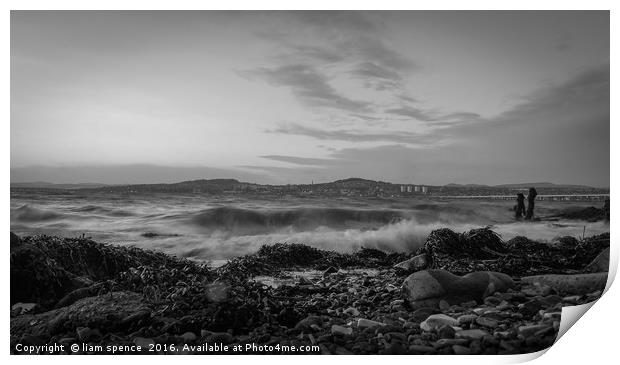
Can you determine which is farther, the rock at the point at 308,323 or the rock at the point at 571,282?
the rock at the point at 571,282

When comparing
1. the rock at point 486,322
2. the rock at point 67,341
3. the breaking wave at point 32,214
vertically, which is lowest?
the rock at point 67,341

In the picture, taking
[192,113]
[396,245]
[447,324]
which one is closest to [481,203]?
[396,245]

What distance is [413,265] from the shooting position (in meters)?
4.33

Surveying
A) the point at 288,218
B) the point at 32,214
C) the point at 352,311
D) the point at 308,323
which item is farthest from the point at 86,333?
the point at 352,311

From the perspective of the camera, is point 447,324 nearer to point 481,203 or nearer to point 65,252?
point 481,203

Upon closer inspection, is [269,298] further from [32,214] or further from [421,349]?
[32,214]

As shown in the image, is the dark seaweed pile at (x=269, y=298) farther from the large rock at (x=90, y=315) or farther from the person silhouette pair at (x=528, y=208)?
the person silhouette pair at (x=528, y=208)

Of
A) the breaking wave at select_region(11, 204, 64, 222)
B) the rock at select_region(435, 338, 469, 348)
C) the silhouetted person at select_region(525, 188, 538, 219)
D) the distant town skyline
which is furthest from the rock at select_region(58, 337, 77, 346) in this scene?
the silhouetted person at select_region(525, 188, 538, 219)

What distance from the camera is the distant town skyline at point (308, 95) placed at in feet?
13.7

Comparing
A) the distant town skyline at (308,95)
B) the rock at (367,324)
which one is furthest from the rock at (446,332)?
the distant town skyline at (308,95)

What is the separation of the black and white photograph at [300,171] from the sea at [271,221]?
17 mm

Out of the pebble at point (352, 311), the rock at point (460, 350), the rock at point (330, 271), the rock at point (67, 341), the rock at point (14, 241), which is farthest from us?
the rock at point (330, 271)

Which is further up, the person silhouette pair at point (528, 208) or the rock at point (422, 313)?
the person silhouette pair at point (528, 208)

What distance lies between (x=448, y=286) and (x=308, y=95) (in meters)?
2.01
